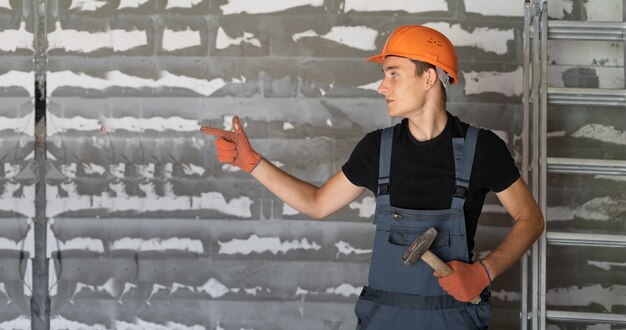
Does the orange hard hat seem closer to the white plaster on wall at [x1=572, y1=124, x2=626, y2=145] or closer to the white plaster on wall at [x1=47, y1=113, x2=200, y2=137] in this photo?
the white plaster on wall at [x1=572, y1=124, x2=626, y2=145]

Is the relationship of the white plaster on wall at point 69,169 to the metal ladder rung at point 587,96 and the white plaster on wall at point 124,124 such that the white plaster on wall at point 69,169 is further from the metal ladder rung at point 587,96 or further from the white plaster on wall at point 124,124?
the metal ladder rung at point 587,96

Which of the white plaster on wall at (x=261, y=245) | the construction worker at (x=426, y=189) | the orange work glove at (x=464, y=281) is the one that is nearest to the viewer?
the orange work glove at (x=464, y=281)

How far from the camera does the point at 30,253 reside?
3754mm

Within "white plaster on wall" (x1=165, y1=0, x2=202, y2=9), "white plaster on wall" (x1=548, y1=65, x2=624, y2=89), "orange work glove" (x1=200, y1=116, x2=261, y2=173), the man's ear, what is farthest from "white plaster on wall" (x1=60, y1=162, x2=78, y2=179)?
"white plaster on wall" (x1=548, y1=65, x2=624, y2=89)

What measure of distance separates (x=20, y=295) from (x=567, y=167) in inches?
106

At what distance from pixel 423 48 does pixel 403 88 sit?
15 cm

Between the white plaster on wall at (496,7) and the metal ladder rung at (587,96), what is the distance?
547mm

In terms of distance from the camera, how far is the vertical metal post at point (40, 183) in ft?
12.2

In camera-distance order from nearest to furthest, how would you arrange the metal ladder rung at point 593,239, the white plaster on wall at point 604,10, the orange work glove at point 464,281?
the orange work glove at point 464,281 → the metal ladder rung at point 593,239 → the white plaster on wall at point 604,10

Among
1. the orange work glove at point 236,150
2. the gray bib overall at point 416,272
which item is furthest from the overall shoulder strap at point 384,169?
the orange work glove at point 236,150

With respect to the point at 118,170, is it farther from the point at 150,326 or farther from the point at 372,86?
the point at 372,86

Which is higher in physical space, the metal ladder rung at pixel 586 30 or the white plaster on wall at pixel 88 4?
the white plaster on wall at pixel 88 4

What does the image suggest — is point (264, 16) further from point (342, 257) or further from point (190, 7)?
point (342, 257)

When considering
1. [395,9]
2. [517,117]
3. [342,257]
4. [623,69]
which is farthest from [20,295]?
[623,69]
